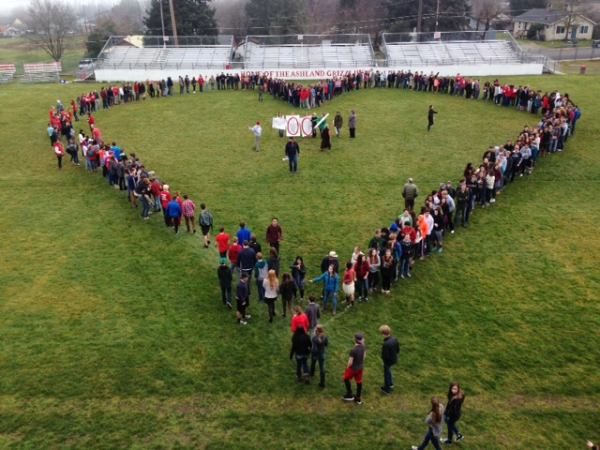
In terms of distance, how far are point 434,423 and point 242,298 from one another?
5155 millimetres

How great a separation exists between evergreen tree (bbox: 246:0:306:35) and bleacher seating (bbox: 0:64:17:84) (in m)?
26.5

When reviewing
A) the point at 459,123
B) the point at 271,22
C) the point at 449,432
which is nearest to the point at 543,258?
the point at 449,432

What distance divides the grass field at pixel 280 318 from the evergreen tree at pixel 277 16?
4625 cm

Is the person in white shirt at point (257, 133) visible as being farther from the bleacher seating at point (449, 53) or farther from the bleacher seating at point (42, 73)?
the bleacher seating at point (42, 73)

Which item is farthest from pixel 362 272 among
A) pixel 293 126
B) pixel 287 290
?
pixel 293 126

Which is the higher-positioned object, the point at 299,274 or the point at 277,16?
the point at 277,16

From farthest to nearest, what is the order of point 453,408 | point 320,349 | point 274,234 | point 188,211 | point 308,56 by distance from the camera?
point 308,56, point 188,211, point 274,234, point 320,349, point 453,408

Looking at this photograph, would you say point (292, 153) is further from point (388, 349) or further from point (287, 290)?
point (388, 349)

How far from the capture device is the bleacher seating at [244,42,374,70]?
4625 cm

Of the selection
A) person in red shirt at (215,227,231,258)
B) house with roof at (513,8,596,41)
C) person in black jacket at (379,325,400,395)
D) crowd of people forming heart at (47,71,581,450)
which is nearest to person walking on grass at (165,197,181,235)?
crowd of people forming heart at (47,71,581,450)

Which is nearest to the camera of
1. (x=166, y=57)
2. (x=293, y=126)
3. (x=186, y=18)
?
(x=293, y=126)

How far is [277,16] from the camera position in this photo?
6469 centimetres

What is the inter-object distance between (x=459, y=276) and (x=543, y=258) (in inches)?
109

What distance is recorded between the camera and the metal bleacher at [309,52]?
46.5 meters
